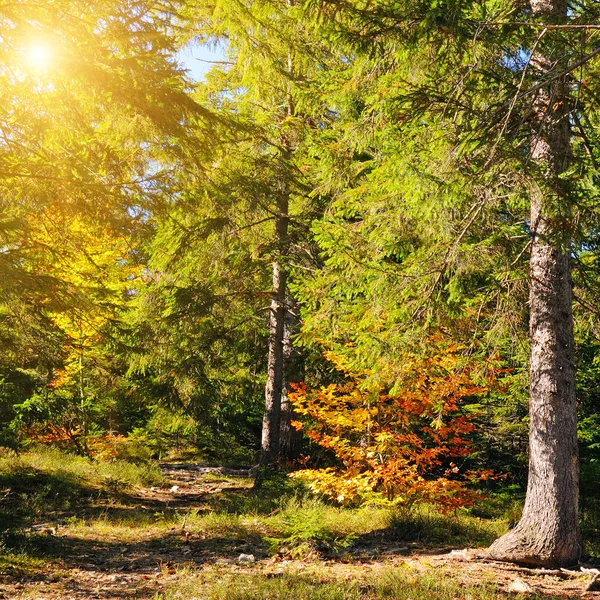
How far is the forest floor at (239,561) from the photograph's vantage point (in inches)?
226

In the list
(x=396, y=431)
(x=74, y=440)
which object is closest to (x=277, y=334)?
(x=396, y=431)

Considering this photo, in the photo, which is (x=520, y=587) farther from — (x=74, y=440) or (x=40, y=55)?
(x=74, y=440)

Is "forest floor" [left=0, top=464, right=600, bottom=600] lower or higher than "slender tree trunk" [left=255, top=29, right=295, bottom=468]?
lower

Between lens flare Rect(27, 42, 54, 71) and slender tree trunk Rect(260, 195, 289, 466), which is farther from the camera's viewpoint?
slender tree trunk Rect(260, 195, 289, 466)

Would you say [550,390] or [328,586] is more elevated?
[550,390]

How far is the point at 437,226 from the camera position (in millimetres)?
7250

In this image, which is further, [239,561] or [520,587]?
[239,561]

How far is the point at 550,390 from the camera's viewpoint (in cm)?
691

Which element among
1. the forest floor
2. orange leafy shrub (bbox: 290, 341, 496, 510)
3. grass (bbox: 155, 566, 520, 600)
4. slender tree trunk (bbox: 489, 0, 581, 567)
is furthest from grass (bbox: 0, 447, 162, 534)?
slender tree trunk (bbox: 489, 0, 581, 567)

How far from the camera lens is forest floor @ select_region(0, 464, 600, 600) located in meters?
5.73

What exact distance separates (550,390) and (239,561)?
4.83 metres

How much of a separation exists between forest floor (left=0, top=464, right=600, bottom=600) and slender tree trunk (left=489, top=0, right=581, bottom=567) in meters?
0.39

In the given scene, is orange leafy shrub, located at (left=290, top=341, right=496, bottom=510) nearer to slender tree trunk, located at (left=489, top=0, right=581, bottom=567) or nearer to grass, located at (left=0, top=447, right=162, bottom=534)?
slender tree trunk, located at (left=489, top=0, right=581, bottom=567)

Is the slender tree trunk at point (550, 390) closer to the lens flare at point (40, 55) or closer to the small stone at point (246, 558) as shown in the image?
the small stone at point (246, 558)
